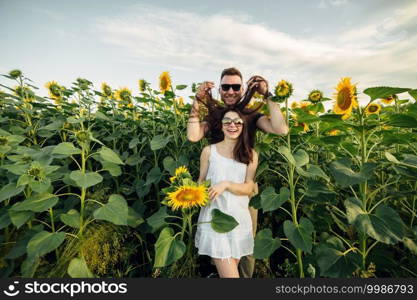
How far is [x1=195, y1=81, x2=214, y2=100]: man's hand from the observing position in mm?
2164

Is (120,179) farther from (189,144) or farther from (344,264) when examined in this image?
(344,264)

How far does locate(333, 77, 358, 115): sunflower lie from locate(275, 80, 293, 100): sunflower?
403mm

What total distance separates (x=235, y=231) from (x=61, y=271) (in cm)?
122

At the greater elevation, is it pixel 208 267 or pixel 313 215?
pixel 313 215

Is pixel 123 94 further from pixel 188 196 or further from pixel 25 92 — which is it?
pixel 188 196

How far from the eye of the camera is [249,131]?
219 cm

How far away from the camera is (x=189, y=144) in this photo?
8.43ft

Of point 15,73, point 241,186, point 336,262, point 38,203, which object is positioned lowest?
point 336,262

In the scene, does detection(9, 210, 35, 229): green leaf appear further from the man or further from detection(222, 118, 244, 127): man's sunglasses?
detection(222, 118, 244, 127): man's sunglasses

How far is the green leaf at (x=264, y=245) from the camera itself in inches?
68.2

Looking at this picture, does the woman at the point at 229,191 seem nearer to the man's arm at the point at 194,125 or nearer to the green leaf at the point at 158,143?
the man's arm at the point at 194,125

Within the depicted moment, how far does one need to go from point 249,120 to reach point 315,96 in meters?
0.52

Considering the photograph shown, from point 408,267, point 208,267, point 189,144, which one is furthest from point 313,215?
point 189,144

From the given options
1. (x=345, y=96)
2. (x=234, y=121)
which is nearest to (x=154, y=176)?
(x=234, y=121)
